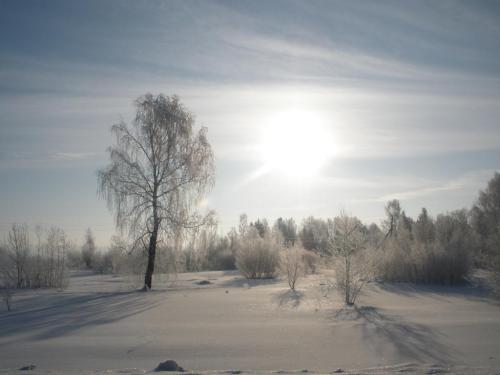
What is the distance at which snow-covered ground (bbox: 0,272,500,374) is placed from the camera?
8195 millimetres

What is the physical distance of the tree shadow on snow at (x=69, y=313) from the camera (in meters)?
11.9

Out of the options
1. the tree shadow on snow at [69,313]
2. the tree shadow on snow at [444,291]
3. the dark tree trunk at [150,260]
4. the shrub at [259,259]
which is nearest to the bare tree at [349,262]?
the tree shadow on snow at [444,291]

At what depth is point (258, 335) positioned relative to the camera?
34.8 feet

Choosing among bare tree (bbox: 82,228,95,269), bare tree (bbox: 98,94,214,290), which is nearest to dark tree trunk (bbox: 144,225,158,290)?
bare tree (bbox: 98,94,214,290)

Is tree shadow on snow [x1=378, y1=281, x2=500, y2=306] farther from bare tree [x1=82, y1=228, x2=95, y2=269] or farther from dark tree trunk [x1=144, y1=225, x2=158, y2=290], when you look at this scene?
bare tree [x1=82, y1=228, x2=95, y2=269]

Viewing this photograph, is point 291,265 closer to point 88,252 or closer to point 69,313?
point 69,313

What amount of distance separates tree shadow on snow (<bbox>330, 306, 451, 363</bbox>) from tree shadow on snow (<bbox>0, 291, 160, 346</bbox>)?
7706 mm

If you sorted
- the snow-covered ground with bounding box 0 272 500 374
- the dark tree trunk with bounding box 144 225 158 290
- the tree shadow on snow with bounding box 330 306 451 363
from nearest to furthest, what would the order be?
the snow-covered ground with bounding box 0 272 500 374, the tree shadow on snow with bounding box 330 306 451 363, the dark tree trunk with bounding box 144 225 158 290

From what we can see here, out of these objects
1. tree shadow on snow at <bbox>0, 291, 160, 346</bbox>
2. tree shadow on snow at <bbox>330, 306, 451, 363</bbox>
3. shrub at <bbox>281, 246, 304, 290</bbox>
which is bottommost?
tree shadow on snow at <bbox>330, 306, 451, 363</bbox>

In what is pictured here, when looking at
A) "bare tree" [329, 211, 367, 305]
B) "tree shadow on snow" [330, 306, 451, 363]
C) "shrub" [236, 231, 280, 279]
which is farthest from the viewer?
"shrub" [236, 231, 280, 279]

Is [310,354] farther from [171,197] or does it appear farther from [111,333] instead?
[171,197]

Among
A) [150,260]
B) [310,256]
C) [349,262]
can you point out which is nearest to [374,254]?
[349,262]

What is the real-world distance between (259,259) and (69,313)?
17224 millimetres

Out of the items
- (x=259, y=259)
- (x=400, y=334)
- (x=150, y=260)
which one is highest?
(x=150, y=260)
